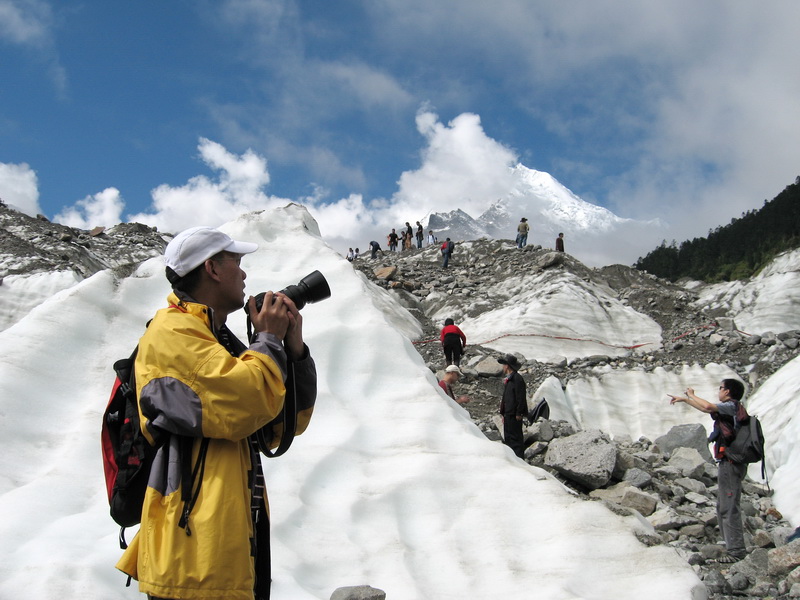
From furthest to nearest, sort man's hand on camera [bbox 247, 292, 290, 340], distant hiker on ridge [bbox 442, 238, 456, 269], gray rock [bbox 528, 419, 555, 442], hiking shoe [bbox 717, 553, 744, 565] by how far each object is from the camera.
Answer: distant hiker on ridge [bbox 442, 238, 456, 269], gray rock [bbox 528, 419, 555, 442], hiking shoe [bbox 717, 553, 744, 565], man's hand on camera [bbox 247, 292, 290, 340]

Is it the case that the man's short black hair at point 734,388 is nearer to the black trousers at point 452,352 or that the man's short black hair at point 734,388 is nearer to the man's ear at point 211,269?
the man's ear at point 211,269

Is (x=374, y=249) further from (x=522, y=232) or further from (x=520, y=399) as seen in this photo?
(x=520, y=399)

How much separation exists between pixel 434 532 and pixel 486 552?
42cm

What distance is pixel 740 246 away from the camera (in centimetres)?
4169

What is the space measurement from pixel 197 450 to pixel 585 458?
7.04 meters

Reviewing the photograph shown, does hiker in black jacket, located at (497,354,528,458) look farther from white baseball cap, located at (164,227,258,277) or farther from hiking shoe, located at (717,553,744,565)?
white baseball cap, located at (164,227,258,277)

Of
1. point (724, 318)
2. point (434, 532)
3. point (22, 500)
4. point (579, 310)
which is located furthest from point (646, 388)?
point (22, 500)

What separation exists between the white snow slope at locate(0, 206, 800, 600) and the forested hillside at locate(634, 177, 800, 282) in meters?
32.0

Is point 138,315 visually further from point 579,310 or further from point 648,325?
point 648,325

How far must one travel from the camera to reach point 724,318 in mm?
20297

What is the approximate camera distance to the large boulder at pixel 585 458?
8227 mm

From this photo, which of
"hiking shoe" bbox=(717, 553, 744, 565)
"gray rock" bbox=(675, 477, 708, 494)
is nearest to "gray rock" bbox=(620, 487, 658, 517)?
"hiking shoe" bbox=(717, 553, 744, 565)

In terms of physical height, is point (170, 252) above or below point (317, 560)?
above

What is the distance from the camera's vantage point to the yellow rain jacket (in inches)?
85.8
